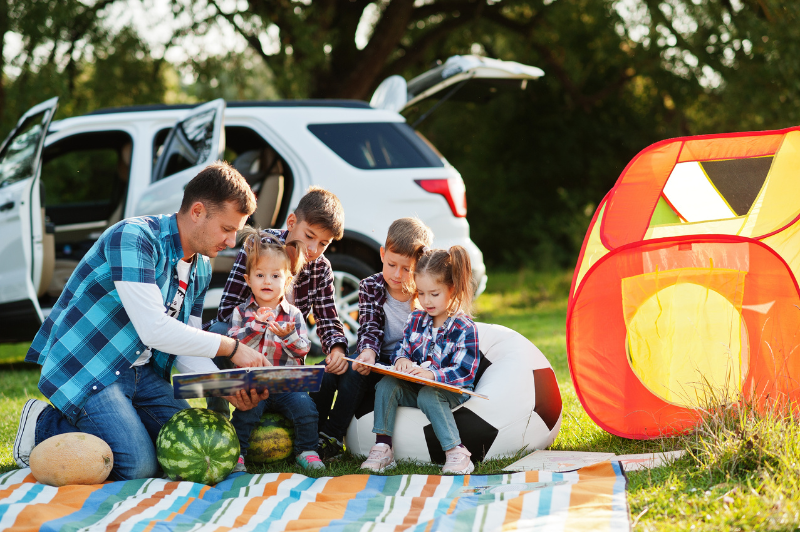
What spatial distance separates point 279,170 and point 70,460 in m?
3.35

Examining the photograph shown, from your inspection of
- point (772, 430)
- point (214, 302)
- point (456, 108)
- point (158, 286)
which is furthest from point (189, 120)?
point (456, 108)

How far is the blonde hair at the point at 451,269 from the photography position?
128 inches

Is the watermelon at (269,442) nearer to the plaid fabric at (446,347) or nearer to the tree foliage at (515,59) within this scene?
the plaid fabric at (446,347)

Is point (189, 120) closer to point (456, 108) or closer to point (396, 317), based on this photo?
point (396, 317)

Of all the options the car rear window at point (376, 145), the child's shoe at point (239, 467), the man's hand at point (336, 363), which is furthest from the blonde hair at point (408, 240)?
the car rear window at point (376, 145)

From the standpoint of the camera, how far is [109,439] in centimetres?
297

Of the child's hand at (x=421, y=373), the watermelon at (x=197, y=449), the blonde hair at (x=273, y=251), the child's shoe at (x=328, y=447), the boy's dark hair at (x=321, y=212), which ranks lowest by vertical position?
the child's shoe at (x=328, y=447)

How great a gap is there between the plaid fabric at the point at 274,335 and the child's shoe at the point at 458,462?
A: 814 mm

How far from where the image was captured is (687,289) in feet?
11.2

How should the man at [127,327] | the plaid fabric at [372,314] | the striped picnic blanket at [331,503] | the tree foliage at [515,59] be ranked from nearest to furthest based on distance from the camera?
the striped picnic blanket at [331,503], the man at [127,327], the plaid fabric at [372,314], the tree foliage at [515,59]

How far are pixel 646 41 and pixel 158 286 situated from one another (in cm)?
1014

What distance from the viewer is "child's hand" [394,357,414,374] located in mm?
3217

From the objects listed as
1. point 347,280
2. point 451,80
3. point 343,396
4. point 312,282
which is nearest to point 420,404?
point 343,396

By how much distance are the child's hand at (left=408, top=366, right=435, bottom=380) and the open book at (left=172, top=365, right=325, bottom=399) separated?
1.47 ft
